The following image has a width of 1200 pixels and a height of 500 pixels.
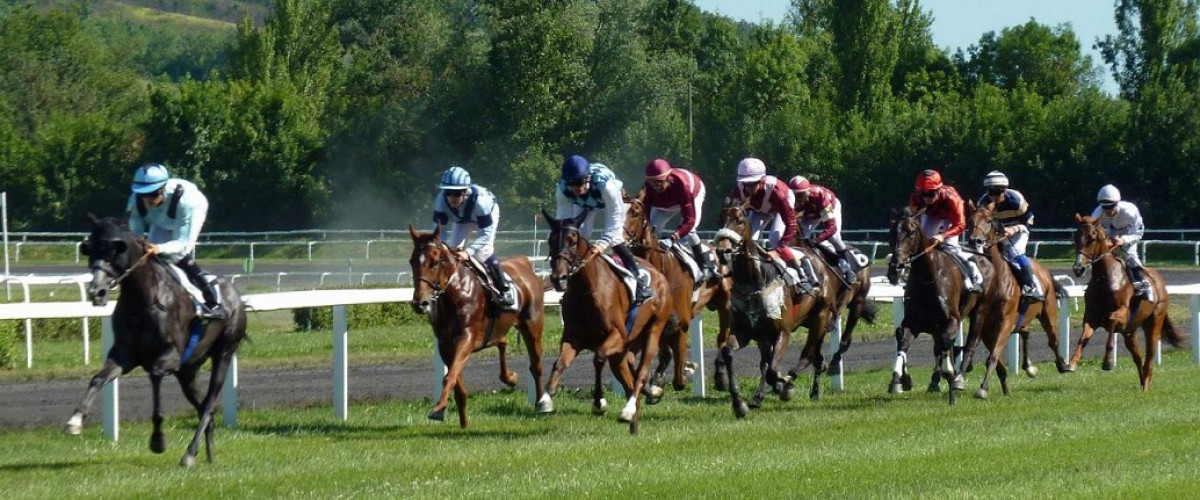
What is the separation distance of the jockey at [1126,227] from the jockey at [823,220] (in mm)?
3188

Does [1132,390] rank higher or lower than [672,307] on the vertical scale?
lower

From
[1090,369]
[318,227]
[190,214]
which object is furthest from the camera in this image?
[318,227]

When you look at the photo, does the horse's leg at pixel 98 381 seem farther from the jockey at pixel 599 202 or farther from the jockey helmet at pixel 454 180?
the jockey at pixel 599 202

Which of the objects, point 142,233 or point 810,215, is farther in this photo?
point 810,215

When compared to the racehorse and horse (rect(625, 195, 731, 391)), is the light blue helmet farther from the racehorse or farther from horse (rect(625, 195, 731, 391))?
the racehorse

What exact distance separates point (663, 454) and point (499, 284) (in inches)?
106

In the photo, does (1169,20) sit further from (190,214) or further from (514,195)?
(190,214)

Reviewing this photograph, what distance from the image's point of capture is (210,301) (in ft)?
35.4

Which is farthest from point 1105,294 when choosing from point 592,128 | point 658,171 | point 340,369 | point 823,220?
point 592,128

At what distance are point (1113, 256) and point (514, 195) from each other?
120 feet

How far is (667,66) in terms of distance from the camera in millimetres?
58719

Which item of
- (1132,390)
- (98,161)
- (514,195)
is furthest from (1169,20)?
(1132,390)

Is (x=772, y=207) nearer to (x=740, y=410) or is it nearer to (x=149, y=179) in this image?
(x=740, y=410)

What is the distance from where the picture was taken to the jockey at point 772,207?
47.4ft
